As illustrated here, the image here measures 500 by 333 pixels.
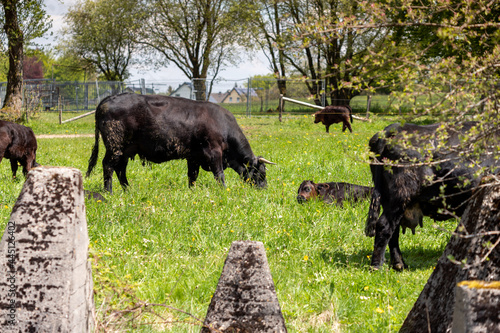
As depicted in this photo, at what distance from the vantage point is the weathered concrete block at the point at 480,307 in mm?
1890

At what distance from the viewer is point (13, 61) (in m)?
21.8

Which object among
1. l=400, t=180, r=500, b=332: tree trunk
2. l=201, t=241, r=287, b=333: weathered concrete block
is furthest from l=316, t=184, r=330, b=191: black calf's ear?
l=201, t=241, r=287, b=333: weathered concrete block

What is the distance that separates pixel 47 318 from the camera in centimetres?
268

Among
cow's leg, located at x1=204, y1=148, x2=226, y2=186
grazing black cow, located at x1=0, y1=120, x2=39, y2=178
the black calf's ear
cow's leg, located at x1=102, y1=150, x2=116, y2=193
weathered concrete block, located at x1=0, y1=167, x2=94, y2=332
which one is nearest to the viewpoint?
weathered concrete block, located at x1=0, y1=167, x2=94, y2=332

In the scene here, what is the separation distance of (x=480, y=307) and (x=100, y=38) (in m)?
53.5

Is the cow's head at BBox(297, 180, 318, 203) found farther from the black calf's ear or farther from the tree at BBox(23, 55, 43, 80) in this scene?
the tree at BBox(23, 55, 43, 80)

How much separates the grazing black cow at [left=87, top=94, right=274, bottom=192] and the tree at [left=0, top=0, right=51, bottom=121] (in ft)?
44.6

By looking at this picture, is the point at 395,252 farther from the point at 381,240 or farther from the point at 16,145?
the point at 16,145

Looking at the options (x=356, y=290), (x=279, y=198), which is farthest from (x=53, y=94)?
(x=356, y=290)

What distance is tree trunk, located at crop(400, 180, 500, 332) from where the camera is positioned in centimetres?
293

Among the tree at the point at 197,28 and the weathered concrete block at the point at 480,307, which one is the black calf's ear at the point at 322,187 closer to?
the weathered concrete block at the point at 480,307

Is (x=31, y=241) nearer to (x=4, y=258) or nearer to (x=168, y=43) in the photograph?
(x=4, y=258)

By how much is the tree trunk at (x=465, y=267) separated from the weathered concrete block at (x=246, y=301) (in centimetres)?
89

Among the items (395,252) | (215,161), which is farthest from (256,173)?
(395,252)
